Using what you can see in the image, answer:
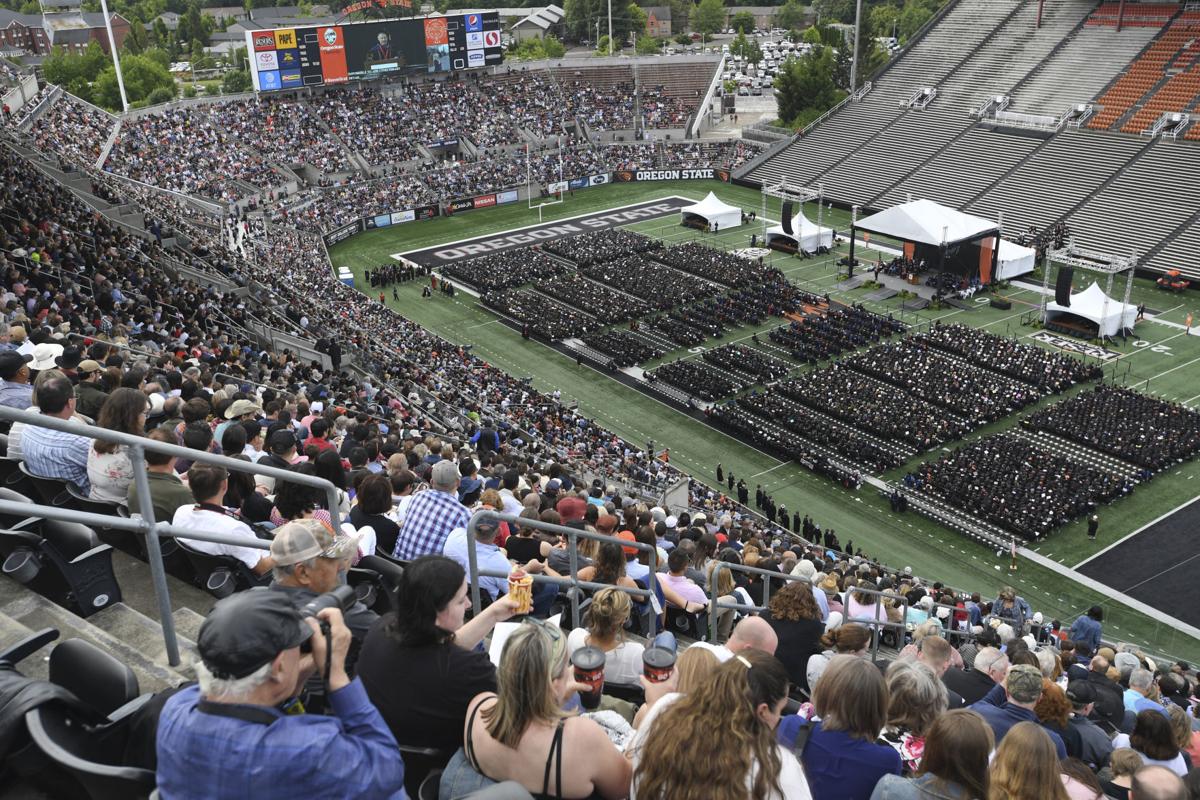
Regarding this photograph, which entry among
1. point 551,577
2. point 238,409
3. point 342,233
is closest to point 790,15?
point 342,233

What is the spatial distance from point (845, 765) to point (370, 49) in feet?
220

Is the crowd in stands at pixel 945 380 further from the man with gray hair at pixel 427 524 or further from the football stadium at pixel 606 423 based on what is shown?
the man with gray hair at pixel 427 524

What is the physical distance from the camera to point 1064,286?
127 feet

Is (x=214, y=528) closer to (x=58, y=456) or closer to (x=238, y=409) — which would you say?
(x=58, y=456)

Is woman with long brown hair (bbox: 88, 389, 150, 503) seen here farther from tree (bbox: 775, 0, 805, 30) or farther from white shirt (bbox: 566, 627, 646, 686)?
tree (bbox: 775, 0, 805, 30)

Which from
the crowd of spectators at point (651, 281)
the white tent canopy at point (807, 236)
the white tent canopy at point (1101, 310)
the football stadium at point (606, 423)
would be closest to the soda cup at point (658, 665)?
the football stadium at point (606, 423)

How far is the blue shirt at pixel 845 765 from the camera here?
5.32 meters

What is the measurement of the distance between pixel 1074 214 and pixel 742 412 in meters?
26.2

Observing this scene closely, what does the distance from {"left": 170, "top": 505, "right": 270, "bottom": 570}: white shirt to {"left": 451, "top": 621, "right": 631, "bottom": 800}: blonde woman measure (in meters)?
2.82

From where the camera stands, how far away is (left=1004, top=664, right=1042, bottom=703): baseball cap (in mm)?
7172

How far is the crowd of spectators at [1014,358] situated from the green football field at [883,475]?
1700 millimetres

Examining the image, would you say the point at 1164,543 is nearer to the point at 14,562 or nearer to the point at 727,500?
the point at 727,500

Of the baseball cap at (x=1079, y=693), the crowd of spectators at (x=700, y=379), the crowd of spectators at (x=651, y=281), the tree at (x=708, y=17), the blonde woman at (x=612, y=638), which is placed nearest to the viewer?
the blonde woman at (x=612, y=638)

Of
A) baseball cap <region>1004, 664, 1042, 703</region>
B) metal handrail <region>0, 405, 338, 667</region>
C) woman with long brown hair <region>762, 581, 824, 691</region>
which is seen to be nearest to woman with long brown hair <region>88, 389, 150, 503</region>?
metal handrail <region>0, 405, 338, 667</region>
